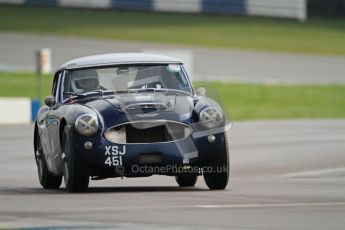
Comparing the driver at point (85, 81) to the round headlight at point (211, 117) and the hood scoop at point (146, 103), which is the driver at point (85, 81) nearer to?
the hood scoop at point (146, 103)

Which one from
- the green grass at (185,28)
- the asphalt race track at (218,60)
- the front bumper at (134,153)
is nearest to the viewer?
the front bumper at (134,153)

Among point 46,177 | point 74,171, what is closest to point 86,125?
point 74,171

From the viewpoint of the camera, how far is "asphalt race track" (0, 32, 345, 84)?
36.4 m

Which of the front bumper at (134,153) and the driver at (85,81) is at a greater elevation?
the driver at (85,81)

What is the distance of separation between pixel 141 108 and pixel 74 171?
2.67 ft

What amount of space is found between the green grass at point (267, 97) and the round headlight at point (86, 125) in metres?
17.6

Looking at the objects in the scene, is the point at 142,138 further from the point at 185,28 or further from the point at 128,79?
the point at 185,28

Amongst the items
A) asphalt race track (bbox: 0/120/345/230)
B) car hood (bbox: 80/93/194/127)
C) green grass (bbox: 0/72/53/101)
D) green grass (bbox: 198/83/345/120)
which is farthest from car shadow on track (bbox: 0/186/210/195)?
green grass (bbox: 0/72/53/101)

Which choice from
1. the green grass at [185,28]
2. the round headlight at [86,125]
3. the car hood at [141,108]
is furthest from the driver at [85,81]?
the green grass at [185,28]

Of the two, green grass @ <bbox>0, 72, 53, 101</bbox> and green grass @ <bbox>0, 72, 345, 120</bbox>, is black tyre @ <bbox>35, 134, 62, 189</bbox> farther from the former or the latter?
green grass @ <bbox>0, 72, 53, 101</bbox>

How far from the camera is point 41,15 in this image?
139ft

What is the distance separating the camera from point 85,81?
11656 millimetres

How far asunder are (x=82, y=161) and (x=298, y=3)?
1332 inches

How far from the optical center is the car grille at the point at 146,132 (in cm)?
1041
